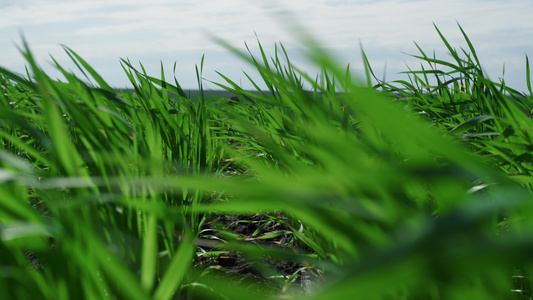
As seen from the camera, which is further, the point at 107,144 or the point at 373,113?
the point at 107,144

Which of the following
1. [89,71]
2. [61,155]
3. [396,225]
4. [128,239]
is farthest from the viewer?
[89,71]

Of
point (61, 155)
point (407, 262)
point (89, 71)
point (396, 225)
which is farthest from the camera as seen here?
point (89, 71)

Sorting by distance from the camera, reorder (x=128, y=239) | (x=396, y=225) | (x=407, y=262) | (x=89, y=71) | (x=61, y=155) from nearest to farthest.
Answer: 1. (x=407, y=262)
2. (x=396, y=225)
3. (x=61, y=155)
4. (x=128, y=239)
5. (x=89, y=71)

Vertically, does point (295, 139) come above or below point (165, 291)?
above

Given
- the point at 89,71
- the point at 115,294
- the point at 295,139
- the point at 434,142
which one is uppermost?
the point at 89,71

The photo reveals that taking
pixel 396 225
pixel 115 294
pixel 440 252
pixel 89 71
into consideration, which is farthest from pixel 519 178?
pixel 89 71

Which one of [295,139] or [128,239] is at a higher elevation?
[295,139]

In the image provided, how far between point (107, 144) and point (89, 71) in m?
0.35

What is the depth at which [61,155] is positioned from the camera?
0.51 metres

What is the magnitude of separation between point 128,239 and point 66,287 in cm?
16

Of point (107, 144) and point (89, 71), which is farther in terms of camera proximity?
point (89, 71)

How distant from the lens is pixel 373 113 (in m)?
0.33

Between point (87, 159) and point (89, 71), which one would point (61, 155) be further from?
point (89, 71)

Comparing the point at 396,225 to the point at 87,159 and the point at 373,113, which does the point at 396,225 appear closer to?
the point at 373,113
